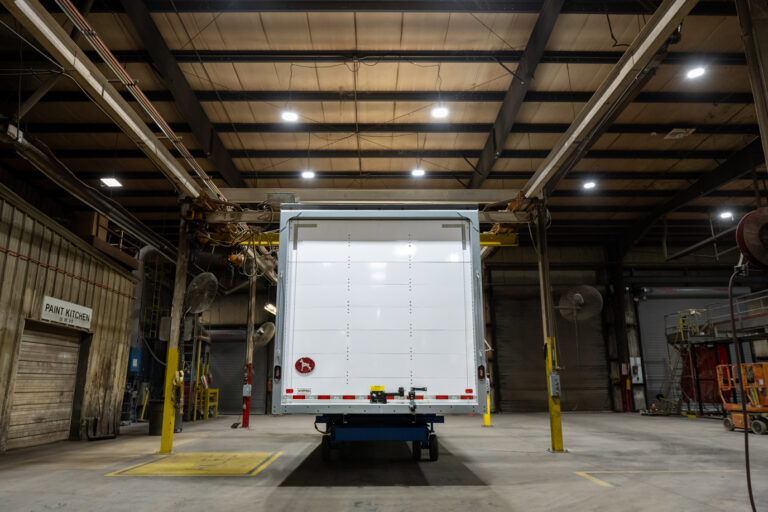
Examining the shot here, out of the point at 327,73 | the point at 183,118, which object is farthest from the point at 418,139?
the point at 183,118

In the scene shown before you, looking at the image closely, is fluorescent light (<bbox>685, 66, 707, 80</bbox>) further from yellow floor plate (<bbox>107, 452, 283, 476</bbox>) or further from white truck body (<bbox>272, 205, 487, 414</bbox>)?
yellow floor plate (<bbox>107, 452, 283, 476</bbox>)

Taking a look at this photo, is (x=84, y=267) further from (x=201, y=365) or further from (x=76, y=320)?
(x=201, y=365)

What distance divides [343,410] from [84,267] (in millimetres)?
9927

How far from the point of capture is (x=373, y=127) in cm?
1287

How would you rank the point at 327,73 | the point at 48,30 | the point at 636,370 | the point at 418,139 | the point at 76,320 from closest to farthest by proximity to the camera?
1. the point at 48,30
2. the point at 327,73
3. the point at 76,320
4. the point at 418,139
5. the point at 636,370

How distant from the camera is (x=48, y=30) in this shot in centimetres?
556

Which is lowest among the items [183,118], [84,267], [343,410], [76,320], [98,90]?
[343,410]

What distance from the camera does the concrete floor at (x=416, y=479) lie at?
5.58m

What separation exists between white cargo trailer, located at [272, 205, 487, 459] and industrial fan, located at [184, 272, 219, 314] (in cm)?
530

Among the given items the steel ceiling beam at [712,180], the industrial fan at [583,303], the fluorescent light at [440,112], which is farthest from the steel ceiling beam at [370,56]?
the steel ceiling beam at [712,180]

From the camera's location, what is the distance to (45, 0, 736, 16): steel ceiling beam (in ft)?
28.2

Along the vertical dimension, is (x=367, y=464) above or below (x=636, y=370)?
below

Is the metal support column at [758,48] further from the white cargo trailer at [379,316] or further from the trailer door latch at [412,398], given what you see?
the trailer door latch at [412,398]

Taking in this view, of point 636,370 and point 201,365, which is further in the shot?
point 636,370
